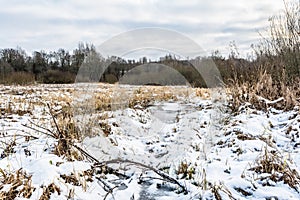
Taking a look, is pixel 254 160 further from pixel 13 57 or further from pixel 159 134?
pixel 13 57

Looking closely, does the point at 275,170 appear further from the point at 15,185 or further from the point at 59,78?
the point at 59,78

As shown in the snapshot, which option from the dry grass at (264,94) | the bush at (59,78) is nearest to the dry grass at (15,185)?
the dry grass at (264,94)

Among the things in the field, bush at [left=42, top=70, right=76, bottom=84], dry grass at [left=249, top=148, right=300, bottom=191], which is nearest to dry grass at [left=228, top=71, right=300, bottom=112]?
the field

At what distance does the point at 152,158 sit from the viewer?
169 inches

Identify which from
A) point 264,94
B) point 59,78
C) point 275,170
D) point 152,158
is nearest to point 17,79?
point 59,78

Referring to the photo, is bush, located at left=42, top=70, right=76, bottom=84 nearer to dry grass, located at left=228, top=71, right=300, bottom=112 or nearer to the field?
the field

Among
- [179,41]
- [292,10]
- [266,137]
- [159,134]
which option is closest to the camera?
[266,137]

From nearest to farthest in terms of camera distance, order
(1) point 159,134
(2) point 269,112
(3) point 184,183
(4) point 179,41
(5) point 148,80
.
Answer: (3) point 184,183 → (1) point 159,134 → (2) point 269,112 → (4) point 179,41 → (5) point 148,80

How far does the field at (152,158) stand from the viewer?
2.90m

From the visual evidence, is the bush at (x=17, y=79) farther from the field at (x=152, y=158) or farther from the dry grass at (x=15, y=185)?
the dry grass at (x=15, y=185)

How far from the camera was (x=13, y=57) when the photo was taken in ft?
117

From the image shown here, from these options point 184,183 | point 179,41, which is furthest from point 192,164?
point 179,41

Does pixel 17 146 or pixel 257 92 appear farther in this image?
pixel 257 92

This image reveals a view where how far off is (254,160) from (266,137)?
1.13 m
